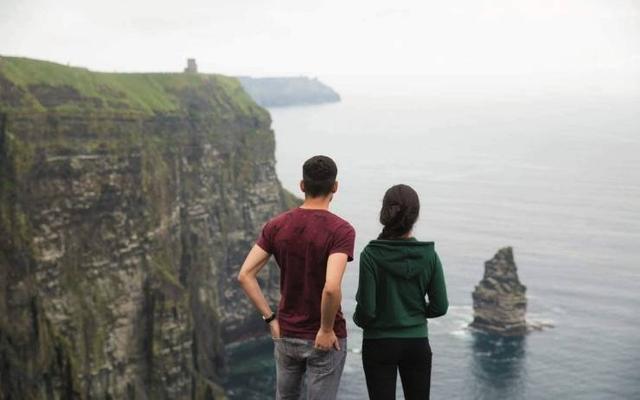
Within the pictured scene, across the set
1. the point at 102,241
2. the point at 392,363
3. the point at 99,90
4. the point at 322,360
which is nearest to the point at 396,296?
the point at 392,363

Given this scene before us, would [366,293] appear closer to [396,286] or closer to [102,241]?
[396,286]

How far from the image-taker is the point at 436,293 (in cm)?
1273

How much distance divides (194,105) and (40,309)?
48234 mm

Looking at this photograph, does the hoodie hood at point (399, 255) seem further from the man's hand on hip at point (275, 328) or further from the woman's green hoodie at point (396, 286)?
the man's hand on hip at point (275, 328)

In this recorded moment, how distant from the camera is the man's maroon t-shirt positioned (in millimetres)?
12008

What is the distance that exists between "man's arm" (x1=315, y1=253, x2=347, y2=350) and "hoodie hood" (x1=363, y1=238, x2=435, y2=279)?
2.85 feet

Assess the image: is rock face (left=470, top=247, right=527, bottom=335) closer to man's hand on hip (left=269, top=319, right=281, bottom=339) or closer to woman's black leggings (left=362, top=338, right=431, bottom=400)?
woman's black leggings (left=362, top=338, right=431, bottom=400)

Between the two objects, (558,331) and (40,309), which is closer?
(40,309)

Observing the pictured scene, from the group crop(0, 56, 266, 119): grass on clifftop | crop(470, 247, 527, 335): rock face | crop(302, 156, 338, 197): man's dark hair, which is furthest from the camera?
crop(470, 247, 527, 335): rock face

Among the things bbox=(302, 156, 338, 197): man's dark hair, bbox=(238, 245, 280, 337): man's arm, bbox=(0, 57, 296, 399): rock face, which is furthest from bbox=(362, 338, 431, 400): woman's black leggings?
bbox=(0, 57, 296, 399): rock face

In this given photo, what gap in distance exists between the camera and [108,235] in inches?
3460

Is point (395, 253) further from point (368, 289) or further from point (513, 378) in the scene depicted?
point (513, 378)

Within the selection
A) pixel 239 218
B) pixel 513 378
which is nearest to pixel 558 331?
pixel 513 378

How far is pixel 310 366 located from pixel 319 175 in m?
2.84
